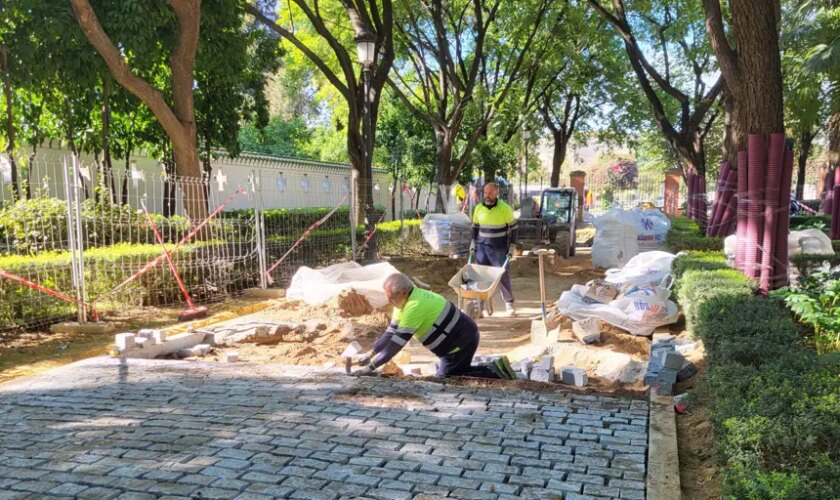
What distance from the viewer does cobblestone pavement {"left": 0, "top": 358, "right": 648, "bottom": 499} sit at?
11.7 feet

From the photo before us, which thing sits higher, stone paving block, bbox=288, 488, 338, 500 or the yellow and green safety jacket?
the yellow and green safety jacket

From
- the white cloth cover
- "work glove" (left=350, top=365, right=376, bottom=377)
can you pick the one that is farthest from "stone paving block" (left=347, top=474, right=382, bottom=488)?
the white cloth cover

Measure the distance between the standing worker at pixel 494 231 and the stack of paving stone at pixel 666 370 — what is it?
3.76m

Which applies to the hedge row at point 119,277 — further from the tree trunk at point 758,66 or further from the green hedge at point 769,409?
the tree trunk at point 758,66

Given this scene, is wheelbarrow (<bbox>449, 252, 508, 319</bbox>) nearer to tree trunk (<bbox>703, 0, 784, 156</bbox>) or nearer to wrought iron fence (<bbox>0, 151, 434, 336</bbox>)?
tree trunk (<bbox>703, 0, 784, 156</bbox>)

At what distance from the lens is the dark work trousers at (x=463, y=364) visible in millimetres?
5836

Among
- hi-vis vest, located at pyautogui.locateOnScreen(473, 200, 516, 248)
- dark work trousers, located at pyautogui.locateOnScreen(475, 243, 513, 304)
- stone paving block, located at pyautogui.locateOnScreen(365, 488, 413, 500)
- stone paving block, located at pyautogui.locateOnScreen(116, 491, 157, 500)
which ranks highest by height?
hi-vis vest, located at pyautogui.locateOnScreen(473, 200, 516, 248)

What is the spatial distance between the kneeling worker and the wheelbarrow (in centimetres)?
251

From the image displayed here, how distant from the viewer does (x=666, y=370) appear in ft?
18.6

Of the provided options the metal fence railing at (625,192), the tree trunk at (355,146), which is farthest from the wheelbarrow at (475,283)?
the metal fence railing at (625,192)

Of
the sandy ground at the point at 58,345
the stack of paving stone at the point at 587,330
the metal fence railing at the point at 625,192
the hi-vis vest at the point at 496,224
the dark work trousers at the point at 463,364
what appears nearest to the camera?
the dark work trousers at the point at 463,364

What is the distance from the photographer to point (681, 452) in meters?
4.22

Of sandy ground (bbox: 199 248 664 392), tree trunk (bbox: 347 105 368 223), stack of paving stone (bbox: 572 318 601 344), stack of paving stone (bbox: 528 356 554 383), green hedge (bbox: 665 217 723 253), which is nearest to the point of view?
stack of paving stone (bbox: 528 356 554 383)

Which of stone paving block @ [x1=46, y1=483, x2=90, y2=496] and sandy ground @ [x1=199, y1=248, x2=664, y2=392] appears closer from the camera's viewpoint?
stone paving block @ [x1=46, y1=483, x2=90, y2=496]
